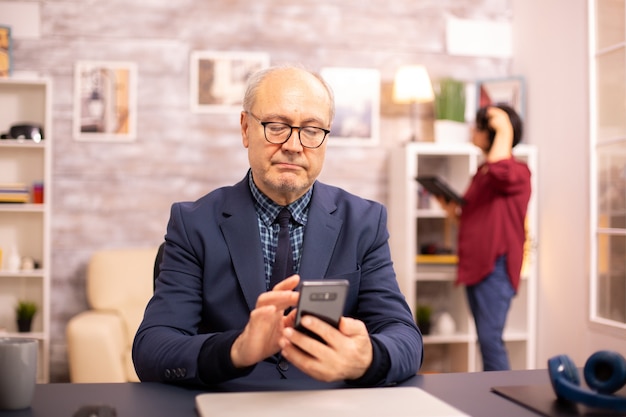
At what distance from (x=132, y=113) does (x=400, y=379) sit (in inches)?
131

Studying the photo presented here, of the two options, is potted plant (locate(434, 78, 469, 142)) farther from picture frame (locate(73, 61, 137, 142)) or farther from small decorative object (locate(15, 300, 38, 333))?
small decorative object (locate(15, 300, 38, 333))

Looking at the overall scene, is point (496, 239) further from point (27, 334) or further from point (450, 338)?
point (27, 334)

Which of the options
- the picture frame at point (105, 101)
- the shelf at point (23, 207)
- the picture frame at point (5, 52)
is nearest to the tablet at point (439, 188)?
the picture frame at point (105, 101)

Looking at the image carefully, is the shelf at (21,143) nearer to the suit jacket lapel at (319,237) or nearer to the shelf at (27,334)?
the shelf at (27,334)

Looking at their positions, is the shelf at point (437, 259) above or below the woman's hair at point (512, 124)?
below

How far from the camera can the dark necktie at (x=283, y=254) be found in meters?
1.77

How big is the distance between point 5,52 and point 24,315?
1.46 meters

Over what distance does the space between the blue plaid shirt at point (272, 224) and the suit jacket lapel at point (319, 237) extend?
4 cm

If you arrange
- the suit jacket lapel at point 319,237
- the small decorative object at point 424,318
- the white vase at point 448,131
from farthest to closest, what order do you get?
1. the white vase at point 448,131
2. the small decorative object at point 424,318
3. the suit jacket lapel at point 319,237

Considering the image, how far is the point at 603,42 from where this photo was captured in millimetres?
3918

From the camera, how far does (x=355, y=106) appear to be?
15.4 feet

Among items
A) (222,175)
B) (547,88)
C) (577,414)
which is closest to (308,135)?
(577,414)

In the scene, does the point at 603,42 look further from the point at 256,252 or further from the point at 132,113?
the point at 256,252

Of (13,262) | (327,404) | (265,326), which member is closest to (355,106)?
(13,262)
